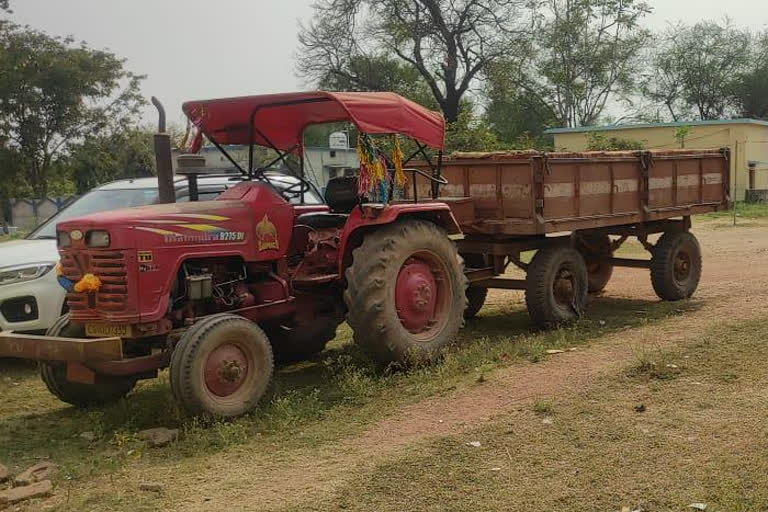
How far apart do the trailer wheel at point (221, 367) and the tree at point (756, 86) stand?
155ft

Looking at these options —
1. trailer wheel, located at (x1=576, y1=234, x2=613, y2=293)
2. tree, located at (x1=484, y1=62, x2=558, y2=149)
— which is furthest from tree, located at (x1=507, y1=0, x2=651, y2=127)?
trailer wheel, located at (x1=576, y1=234, x2=613, y2=293)

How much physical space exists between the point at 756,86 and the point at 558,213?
43735 millimetres

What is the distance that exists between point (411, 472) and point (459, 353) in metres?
2.90

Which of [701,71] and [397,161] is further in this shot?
[701,71]

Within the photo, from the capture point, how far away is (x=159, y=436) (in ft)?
18.2

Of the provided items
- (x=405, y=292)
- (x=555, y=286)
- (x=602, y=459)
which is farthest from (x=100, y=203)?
(x=602, y=459)

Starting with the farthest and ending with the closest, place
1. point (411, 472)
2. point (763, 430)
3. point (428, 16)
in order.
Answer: point (428, 16) < point (763, 430) < point (411, 472)

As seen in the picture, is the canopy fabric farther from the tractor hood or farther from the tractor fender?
the tractor hood

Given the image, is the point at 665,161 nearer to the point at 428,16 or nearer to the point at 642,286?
the point at 642,286

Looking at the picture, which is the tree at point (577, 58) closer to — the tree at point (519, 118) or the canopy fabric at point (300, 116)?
the tree at point (519, 118)

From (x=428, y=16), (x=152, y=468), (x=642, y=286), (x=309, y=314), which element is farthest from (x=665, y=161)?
(x=428, y=16)

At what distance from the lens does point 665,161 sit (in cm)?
1014

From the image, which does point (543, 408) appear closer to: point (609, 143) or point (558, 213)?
point (558, 213)

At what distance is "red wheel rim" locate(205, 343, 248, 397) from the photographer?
18.8 ft
